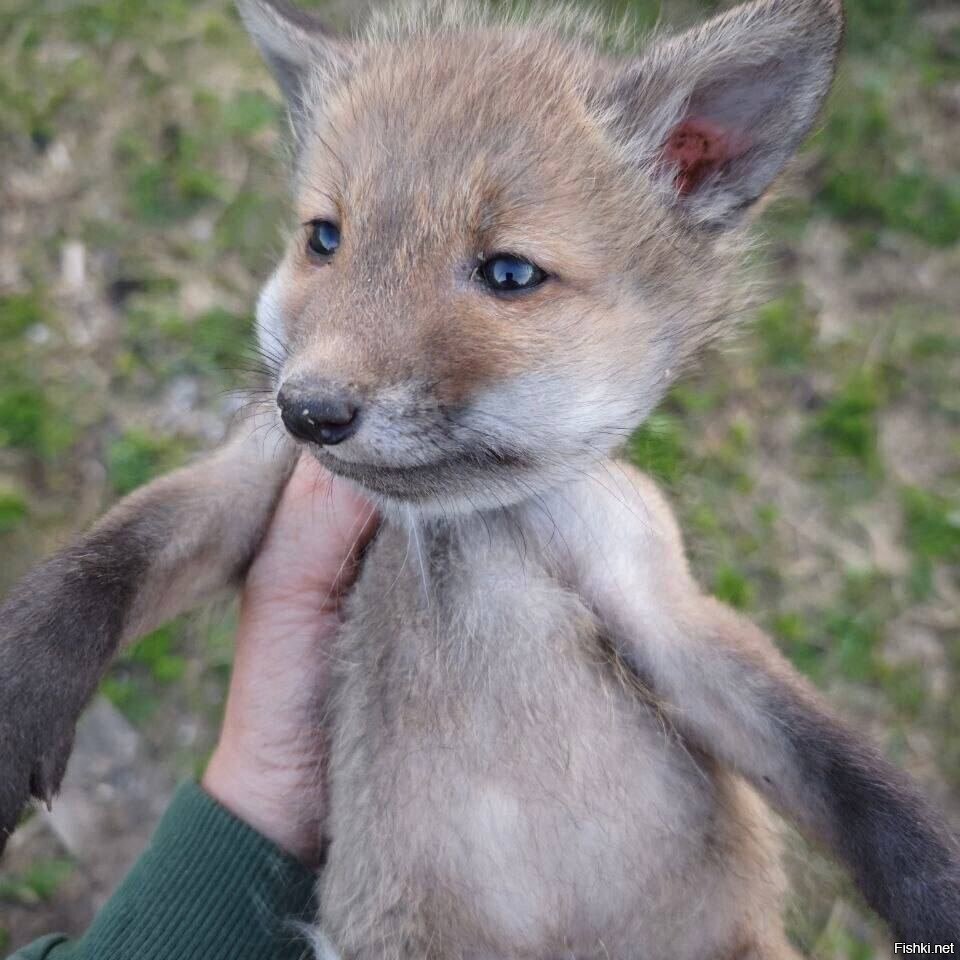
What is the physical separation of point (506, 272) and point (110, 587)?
113 cm

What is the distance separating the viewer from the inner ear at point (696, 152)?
2170mm

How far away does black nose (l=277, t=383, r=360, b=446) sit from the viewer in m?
1.72

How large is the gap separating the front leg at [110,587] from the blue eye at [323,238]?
533 mm

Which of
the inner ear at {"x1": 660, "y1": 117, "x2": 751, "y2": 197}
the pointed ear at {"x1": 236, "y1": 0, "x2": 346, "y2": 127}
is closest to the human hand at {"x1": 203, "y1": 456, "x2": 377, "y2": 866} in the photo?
the pointed ear at {"x1": 236, "y1": 0, "x2": 346, "y2": 127}

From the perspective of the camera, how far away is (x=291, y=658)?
107 inches

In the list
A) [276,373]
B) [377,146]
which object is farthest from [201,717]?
[377,146]

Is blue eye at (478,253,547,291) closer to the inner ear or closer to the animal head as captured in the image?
the animal head

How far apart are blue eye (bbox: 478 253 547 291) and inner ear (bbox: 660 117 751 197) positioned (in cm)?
50

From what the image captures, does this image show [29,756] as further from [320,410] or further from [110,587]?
[320,410]

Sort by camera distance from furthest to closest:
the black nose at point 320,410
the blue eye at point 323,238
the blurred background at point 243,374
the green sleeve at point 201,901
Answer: the blurred background at point 243,374
the green sleeve at point 201,901
the blue eye at point 323,238
the black nose at point 320,410

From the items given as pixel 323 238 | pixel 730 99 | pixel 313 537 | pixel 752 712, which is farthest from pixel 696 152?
pixel 313 537

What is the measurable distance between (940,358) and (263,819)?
3542 millimetres

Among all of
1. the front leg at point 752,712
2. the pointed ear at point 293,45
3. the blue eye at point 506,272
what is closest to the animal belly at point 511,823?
the front leg at point 752,712

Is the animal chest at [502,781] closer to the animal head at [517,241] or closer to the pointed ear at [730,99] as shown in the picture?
the animal head at [517,241]
